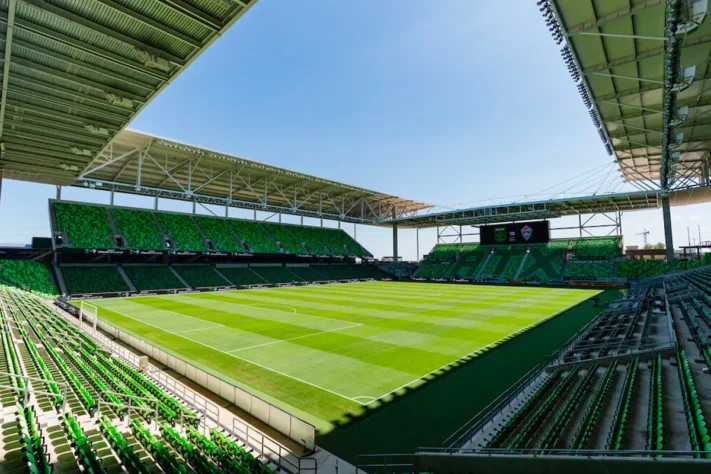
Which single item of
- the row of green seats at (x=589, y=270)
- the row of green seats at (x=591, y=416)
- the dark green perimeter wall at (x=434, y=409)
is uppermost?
the row of green seats at (x=589, y=270)

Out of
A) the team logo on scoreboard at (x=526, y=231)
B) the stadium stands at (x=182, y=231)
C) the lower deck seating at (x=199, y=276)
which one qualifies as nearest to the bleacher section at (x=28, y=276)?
the lower deck seating at (x=199, y=276)

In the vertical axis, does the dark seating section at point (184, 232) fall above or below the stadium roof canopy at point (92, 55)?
below

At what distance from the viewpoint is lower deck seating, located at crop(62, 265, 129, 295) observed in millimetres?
34438

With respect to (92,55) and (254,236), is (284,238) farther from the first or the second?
(92,55)

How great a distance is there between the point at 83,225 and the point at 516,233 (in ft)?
196

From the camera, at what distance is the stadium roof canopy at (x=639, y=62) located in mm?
13852

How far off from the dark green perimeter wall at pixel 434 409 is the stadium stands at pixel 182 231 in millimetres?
40204

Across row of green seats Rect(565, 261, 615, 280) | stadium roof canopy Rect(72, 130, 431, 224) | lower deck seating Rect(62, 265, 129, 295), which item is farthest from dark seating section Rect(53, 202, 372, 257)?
row of green seats Rect(565, 261, 615, 280)

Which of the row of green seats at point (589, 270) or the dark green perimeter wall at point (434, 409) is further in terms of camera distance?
the row of green seats at point (589, 270)

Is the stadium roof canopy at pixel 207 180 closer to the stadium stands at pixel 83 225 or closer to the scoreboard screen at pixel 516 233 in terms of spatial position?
the stadium stands at pixel 83 225

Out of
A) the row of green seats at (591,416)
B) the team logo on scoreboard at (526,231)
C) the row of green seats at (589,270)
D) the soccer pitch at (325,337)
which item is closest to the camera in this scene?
the row of green seats at (591,416)

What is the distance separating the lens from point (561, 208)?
52.6 m

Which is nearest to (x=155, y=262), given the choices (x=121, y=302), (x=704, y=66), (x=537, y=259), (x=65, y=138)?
(x=121, y=302)

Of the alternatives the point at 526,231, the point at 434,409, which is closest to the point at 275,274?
the point at 526,231
